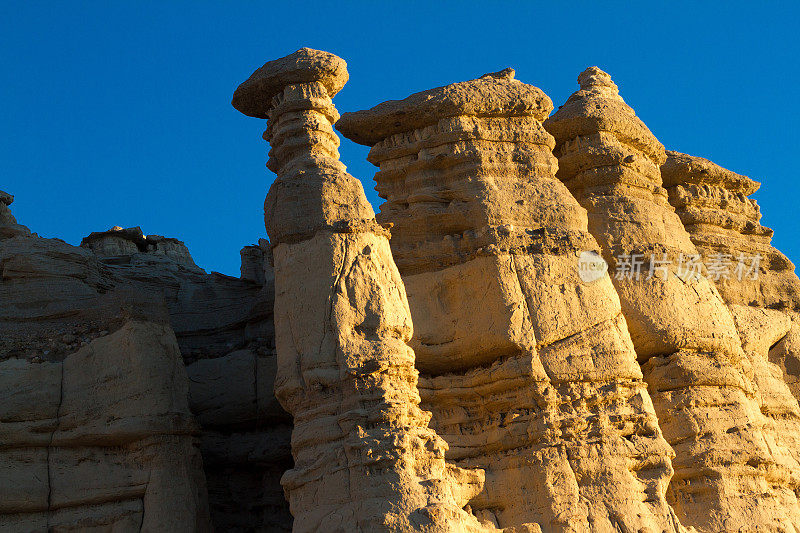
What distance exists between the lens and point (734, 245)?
1301cm

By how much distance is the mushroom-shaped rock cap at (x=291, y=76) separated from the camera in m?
A: 8.55

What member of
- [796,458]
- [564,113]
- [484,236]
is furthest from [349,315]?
[796,458]

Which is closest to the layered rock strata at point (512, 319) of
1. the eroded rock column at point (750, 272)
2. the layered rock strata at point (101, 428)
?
the layered rock strata at point (101, 428)

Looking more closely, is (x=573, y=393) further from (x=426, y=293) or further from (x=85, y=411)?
(x=85, y=411)

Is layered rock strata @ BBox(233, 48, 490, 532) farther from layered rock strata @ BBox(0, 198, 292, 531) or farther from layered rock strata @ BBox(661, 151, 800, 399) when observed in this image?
layered rock strata @ BBox(661, 151, 800, 399)

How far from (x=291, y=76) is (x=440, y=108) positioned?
1.74 m

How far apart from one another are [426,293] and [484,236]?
2.50 ft

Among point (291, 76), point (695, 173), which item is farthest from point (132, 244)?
point (695, 173)

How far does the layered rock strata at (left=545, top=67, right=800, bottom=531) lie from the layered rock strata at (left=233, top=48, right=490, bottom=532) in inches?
109

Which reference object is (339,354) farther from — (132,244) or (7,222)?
(132,244)

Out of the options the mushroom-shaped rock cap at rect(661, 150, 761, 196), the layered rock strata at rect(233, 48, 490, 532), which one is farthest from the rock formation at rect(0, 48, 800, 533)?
the mushroom-shaped rock cap at rect(661, 150, 761, 196)

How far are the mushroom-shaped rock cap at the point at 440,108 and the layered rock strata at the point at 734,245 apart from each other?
3647 mm

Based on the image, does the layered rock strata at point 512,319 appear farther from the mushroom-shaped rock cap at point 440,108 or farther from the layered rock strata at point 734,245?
the layered rock strata at point 734,245

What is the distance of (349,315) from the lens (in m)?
7.26
